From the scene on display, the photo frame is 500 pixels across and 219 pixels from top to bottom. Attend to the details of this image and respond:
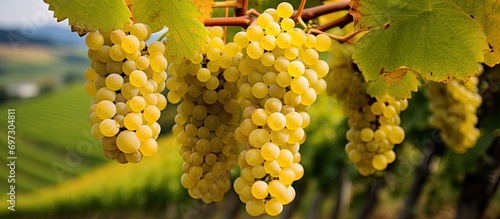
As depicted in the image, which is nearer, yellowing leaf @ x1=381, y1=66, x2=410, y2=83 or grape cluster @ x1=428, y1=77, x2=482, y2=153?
yellowing leaf @ x1=381, y1=66, x2=410, y2=83

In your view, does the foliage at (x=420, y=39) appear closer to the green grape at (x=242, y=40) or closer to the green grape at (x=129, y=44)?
the green grape at (x=242, y=40)

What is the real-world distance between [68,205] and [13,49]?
379 centimetres

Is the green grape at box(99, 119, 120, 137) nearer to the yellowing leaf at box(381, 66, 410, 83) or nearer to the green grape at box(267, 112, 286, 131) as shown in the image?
the green grape at box(267, 112, 286, 131)

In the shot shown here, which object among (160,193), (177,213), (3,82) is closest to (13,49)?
(3,82)

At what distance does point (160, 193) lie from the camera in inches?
265

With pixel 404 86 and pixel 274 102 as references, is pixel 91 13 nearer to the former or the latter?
pixel 274 102

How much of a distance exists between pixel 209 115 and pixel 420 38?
0.25 m

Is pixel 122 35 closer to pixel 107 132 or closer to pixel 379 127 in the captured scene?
pixel 107 132

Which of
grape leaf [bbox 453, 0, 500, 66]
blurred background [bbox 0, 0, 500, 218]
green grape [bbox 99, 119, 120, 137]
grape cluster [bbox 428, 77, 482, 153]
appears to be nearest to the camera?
green grape [bbox 99, 119, 120, 137]

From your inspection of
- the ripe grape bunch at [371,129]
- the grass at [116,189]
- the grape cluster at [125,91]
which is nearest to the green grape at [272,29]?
the grape cluster at [125,91]

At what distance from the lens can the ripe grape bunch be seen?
2.81 feet

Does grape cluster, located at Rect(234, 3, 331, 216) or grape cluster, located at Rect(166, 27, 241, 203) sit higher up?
grape cluster, located at Rect(234, 3, 331, 216)

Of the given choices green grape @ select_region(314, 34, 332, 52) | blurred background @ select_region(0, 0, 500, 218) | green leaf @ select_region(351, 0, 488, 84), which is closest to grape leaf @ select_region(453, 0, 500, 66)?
green leaf @ select_region(351, 0, 488, 84)

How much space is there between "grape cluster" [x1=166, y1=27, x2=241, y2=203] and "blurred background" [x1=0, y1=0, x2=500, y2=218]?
2018mm
